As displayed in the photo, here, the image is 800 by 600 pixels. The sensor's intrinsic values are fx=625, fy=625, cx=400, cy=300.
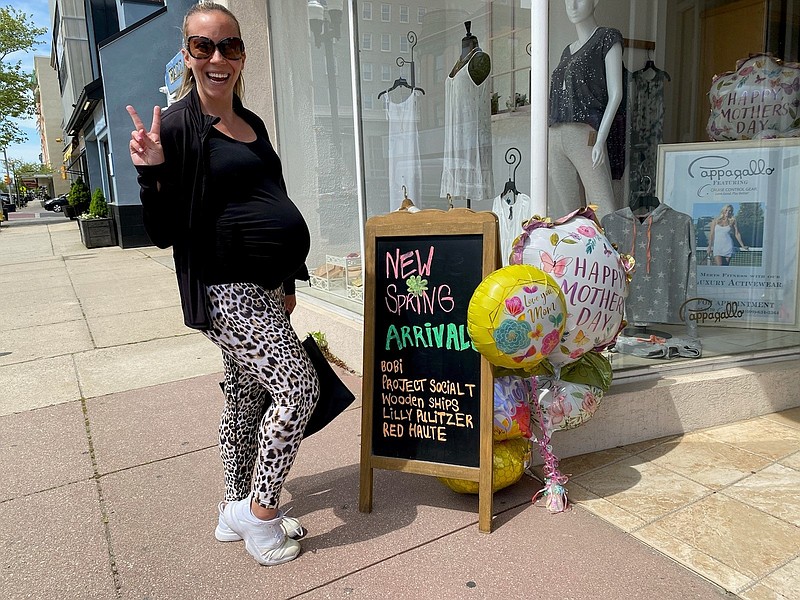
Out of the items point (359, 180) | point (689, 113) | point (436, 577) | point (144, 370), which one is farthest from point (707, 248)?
point (144, 370)

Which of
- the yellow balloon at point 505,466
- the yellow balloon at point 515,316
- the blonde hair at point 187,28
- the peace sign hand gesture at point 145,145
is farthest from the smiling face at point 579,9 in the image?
the peace sign hand gesture at point 145,145

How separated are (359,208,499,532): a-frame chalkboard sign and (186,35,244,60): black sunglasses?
988 millimetres

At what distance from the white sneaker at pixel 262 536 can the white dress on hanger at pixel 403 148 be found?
3.15 meters

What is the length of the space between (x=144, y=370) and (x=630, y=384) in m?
3.86

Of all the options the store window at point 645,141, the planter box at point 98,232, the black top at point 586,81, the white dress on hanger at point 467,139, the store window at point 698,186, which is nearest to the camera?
the black top at point 586,81

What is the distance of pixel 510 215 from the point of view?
4.00 meters

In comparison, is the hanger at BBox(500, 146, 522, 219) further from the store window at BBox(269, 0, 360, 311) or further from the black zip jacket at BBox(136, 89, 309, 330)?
the black zip jacket at BBox(136, 89, 309, 330)

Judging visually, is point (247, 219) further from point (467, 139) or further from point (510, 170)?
point (467, 139)

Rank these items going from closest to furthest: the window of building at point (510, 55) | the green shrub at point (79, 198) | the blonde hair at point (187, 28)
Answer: the blonde hair at point (187, 28) < the window of building at point (510, 55) < the green shrub at point (79, 198)

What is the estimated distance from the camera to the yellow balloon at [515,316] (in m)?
2.44

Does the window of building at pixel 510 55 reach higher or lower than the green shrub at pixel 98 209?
higher

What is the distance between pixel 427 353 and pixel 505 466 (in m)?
0.62

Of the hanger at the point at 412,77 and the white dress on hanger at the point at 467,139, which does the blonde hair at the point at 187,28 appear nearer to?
the white dress on hanger at the point at 467,139

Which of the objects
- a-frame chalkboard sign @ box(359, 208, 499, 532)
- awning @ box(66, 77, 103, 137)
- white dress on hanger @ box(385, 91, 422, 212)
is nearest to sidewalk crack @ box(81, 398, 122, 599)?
a-frame chalkboard sign @ box(359, 208, 499, 532)
